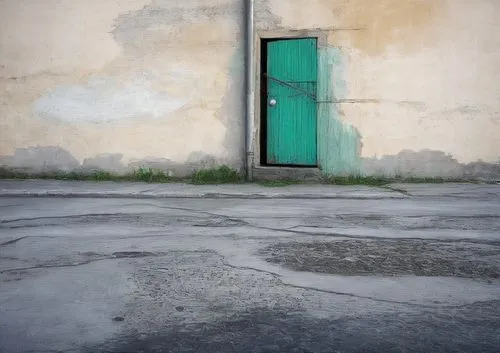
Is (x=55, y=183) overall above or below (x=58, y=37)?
below

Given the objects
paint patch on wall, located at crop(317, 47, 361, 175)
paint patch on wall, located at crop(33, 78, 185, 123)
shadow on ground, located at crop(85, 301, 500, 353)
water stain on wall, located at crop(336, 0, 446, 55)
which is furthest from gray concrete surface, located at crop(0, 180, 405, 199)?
shadow on ground, located at crop(85, 301, 500, 353)

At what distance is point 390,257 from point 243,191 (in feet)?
13.6

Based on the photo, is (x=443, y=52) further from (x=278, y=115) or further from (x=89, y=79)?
(x=89, y=79)

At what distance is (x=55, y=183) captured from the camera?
8727 mm

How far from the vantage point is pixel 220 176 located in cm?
913

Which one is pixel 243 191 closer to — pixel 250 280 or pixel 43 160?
pixel 43 160

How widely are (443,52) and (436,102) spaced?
0.85 metres

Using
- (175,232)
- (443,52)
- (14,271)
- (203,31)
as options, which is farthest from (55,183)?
(443,52)

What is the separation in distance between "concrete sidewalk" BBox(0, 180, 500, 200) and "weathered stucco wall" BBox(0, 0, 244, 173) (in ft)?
3.63

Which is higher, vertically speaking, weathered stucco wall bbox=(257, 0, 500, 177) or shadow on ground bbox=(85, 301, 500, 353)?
weathered stucco wall bbox=(257, 0, 500, 177)

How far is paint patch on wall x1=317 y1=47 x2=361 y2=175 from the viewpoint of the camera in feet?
29.5

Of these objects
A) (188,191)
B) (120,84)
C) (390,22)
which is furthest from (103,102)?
(390,22)

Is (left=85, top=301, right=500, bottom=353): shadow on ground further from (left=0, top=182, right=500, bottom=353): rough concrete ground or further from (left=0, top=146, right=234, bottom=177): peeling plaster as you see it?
(left=0, top=146, right=234, bottom=177): peeling plaster

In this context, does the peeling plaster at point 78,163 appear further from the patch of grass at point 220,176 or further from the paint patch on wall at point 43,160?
the patch of grass at point 220,176
